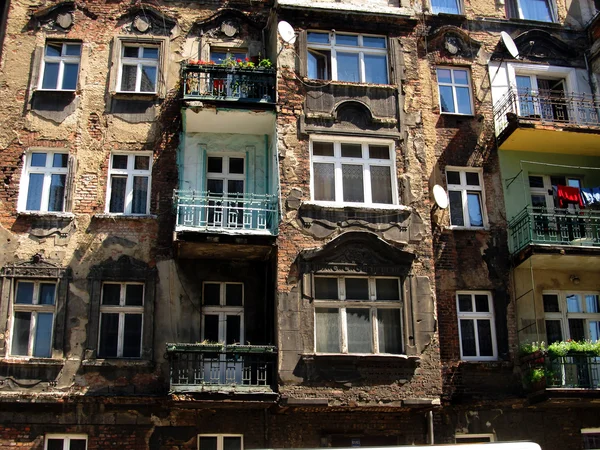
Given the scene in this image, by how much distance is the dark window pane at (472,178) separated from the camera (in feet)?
58.3

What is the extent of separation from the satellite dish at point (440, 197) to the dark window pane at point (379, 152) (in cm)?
132

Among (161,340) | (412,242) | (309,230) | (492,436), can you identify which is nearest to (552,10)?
(412,242)

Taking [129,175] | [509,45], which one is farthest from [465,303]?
[129,175]

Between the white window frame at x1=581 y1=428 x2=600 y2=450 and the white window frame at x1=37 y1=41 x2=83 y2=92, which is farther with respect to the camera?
the white window frame at x1=37 y1=41 x2=83 y2=92

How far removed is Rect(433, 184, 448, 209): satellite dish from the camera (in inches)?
654

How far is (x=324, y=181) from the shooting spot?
52.7 feet

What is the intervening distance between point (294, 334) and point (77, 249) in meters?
4.87

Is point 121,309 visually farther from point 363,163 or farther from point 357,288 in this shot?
point 363,163

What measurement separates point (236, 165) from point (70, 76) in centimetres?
423

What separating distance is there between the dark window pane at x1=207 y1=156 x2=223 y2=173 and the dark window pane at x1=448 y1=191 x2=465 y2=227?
525cm

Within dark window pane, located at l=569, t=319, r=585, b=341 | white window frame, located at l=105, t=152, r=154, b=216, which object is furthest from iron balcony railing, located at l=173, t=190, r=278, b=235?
dark window pane, located at l=569, t=319, r=585, b=341

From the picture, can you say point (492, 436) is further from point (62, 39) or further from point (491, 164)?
point (62, 39)

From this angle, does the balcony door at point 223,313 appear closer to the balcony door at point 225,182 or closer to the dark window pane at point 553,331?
the balcony door at point 225,182

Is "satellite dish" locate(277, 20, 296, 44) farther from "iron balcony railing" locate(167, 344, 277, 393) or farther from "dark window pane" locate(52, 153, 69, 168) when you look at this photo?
"iron balcony railing" locate(167, 344, 277, 393)
